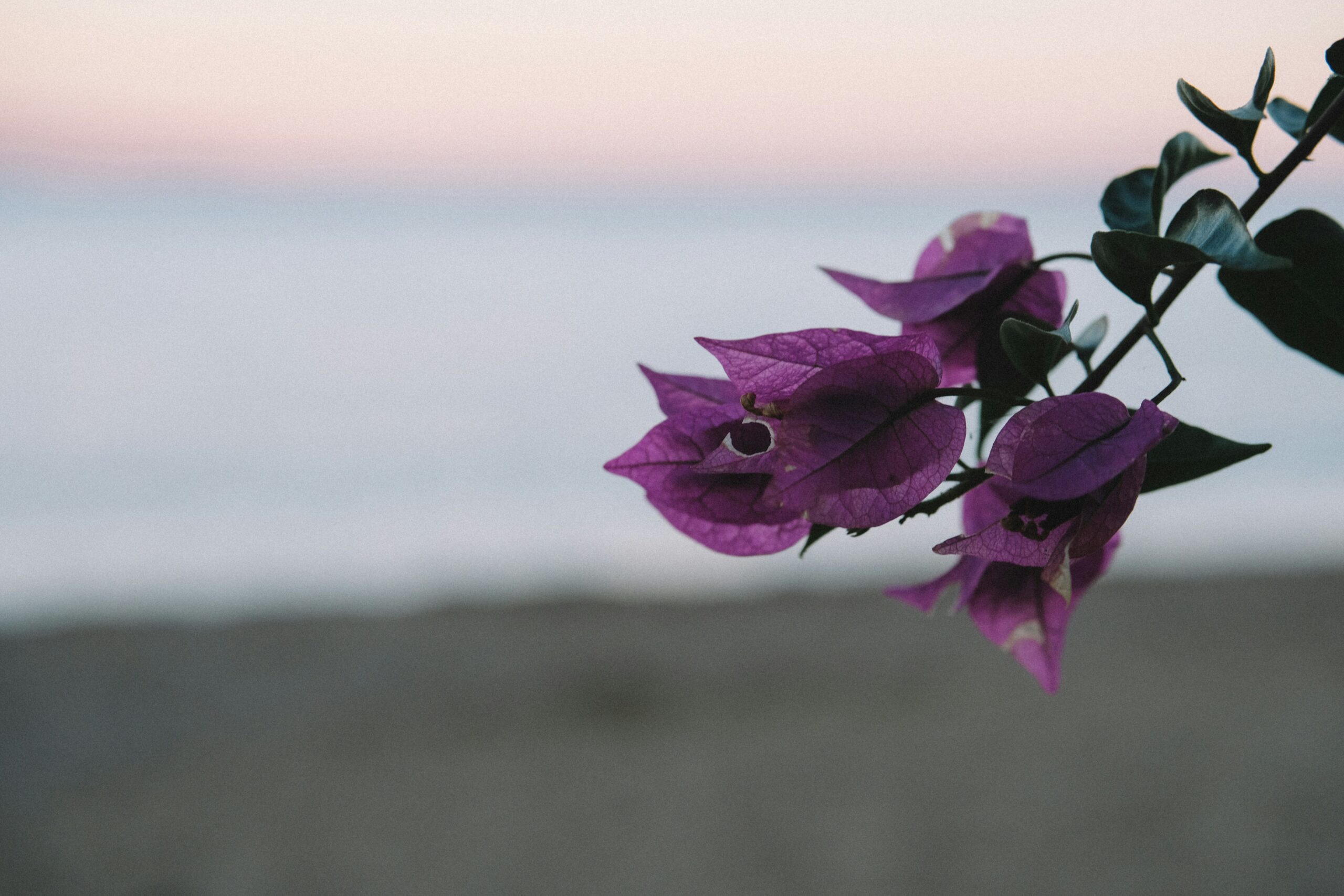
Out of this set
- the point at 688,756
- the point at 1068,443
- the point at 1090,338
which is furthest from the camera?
the point at 688,756

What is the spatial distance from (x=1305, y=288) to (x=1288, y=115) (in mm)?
109

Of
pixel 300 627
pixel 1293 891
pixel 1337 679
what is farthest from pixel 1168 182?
pixel 300 627

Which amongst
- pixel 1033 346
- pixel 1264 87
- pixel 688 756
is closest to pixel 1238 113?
pixel 1264 87

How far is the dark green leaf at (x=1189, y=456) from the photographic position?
0.31m

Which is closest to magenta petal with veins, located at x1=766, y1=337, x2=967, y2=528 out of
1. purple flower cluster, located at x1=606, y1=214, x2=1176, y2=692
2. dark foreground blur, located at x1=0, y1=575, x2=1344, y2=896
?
purple flower cluster, located at x1=606, y1=214, x2=1176, y2=692

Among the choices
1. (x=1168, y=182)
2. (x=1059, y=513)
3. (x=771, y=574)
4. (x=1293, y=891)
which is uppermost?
(x=771, y=574)

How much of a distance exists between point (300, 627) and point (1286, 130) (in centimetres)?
399

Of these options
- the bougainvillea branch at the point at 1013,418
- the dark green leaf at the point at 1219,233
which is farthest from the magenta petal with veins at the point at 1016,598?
the dark green leaf at the point at 1219,233

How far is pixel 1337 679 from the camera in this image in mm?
2959

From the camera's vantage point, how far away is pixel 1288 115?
1.37ft

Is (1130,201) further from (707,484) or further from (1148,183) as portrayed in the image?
(707,484)

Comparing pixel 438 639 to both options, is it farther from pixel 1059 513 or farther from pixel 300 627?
pixel 1059 513

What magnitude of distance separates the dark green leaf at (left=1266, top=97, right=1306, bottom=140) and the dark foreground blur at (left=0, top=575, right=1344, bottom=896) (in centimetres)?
202

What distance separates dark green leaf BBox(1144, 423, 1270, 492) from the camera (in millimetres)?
309
